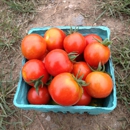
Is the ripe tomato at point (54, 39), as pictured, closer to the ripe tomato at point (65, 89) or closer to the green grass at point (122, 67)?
the ripe tomato at point (65, 89)

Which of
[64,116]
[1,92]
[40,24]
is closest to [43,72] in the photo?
[64,116]

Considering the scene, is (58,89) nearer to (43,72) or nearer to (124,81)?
(43,72)

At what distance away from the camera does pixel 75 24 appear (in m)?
1.79

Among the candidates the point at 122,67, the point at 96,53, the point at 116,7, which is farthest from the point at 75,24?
the point at 96,53

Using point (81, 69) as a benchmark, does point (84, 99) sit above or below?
below

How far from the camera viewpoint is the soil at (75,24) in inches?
55.5

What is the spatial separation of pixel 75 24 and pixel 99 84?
2.70ft

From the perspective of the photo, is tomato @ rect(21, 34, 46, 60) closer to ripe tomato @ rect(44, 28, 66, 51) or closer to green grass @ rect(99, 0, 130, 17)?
Result: ripe tomato @ rect(44, 28, 66, 51)

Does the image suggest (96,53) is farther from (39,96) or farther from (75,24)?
(75,24)

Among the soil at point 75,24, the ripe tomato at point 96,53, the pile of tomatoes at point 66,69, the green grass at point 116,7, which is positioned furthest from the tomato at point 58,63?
the green grass at point 116,7

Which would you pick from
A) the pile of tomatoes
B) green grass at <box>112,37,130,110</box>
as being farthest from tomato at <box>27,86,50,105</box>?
green grass at <box>112,37,130,110</box>

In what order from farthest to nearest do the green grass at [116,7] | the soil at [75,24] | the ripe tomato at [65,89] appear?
the green grass at [116,7]
the soil at [75,24]
the ripe tomato at [65,89]

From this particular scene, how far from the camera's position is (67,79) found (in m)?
1.02

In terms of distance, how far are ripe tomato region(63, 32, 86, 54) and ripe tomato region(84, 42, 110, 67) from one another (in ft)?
0.13
